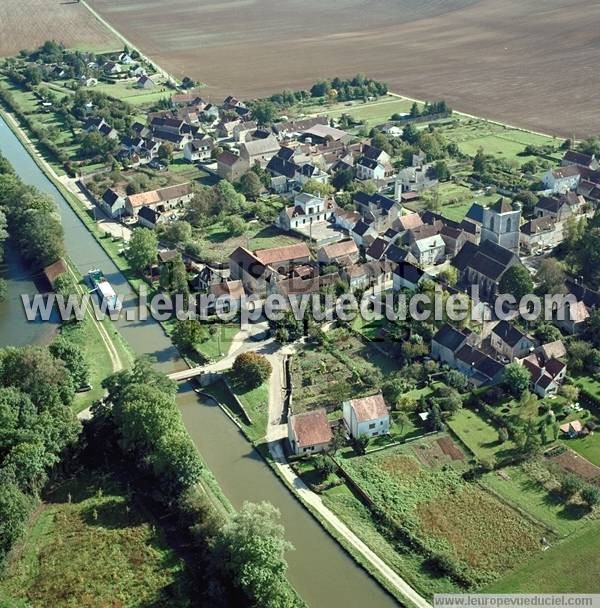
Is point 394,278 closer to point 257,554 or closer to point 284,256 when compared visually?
point 284,256

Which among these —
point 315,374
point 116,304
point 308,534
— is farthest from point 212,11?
point 308,534

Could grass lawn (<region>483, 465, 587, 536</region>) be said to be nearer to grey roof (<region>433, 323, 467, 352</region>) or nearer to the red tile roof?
the red tile roof

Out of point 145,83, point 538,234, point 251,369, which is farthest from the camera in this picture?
point 145,83

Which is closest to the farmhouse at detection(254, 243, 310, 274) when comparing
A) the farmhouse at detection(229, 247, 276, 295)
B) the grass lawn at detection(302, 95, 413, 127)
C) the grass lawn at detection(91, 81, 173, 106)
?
the farmhouse at detection(229, 247, 276, 295)

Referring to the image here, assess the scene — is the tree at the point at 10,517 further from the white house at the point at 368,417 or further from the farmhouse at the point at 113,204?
the farmhouse at the point at 113,204

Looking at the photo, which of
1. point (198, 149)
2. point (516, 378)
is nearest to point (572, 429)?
point (516, 378)

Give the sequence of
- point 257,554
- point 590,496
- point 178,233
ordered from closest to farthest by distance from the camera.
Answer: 1. point 257,554
2. point 590,496
3. point 178,233

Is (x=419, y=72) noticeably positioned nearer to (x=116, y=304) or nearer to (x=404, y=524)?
(x=116, y=304)
